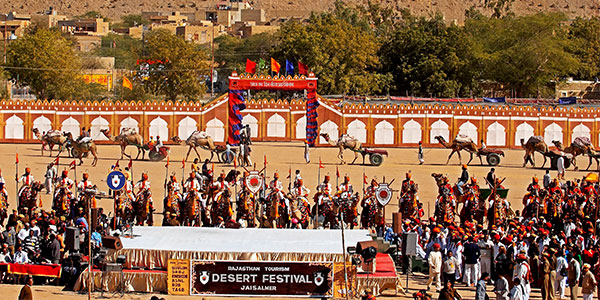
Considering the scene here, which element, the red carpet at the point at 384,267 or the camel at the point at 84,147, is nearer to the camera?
the red carpet at the point at 384,267

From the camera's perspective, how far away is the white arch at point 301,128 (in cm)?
5122

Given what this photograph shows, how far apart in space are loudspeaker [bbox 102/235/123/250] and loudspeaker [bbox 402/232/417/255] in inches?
228

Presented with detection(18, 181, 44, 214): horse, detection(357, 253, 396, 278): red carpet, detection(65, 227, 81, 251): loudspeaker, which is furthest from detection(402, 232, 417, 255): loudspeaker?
detection(18, 181, 44, 214): horse

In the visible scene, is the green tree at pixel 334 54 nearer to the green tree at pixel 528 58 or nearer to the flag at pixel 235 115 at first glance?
the green tree at pixel 528 58

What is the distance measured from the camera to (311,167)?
132ft

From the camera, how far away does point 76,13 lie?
586ft

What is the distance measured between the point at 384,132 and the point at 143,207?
24.8 metres

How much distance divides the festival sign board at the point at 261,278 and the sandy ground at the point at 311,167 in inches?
308

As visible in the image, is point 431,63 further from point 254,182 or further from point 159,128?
point 254,182

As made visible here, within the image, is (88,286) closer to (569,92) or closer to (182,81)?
(182,81)

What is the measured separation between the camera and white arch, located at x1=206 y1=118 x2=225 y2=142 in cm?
5022

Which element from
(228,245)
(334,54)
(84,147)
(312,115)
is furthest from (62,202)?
(334,54)

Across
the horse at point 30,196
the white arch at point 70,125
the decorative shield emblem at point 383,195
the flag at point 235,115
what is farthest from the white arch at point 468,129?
the horse at point 30,196

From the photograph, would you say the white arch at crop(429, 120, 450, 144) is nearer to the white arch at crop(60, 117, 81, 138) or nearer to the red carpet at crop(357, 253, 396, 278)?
the white arch at crop(60, 117, 81, 138)
